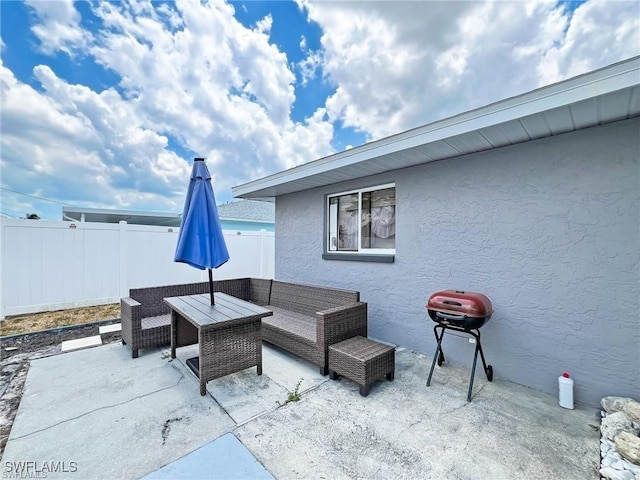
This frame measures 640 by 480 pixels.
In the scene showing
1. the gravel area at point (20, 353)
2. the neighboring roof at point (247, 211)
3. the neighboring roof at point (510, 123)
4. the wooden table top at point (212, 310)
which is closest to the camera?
the neighboring roof at point (510, 123)

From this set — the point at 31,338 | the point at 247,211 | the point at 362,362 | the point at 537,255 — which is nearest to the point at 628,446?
the point at 537,255

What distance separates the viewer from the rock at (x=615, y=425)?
6.91 feet

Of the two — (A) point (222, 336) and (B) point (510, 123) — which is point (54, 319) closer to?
(A) point (222, 336)

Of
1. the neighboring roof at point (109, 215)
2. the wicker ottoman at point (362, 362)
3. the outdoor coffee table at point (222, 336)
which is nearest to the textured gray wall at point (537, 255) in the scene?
the wicker ottoman at point (362, 362)

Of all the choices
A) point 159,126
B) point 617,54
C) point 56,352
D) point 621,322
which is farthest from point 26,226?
point 617,54

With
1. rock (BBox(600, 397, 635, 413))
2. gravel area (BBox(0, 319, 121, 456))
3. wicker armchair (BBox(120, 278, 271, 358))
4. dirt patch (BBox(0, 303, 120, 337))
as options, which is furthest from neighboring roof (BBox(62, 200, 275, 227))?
rock (BBox(600, 397, 635, 413))

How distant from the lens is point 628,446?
1.85 m

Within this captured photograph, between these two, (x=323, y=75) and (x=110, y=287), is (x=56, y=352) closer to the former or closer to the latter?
(x=110, y=287)

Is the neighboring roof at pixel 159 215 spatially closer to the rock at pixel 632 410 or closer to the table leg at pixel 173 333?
the table leg at pixel 173 333

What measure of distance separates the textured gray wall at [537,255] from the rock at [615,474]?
1188 mm

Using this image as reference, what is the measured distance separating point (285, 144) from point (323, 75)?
3419mm

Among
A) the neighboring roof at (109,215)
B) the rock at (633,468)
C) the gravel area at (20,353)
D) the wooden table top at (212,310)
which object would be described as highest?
the neighboring roof at (109,215)

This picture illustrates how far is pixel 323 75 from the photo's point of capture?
7.45 m

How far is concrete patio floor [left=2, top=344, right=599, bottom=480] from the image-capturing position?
1.86 metres
